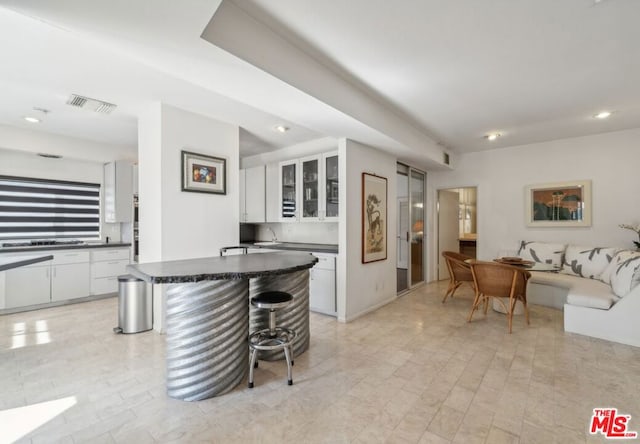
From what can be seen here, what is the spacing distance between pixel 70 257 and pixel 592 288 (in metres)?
7.44

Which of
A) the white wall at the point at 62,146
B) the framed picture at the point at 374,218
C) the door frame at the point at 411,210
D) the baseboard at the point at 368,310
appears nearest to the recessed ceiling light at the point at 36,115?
the white wall at the point at 62,146

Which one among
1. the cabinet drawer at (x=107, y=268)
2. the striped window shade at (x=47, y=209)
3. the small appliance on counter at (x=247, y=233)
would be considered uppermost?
the striped window shade at (x=47, y=209)

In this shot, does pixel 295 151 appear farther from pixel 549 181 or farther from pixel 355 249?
pixel 549 181

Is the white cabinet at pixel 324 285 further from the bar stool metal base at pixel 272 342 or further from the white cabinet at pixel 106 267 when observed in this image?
the white cabinet at pixel 106 267

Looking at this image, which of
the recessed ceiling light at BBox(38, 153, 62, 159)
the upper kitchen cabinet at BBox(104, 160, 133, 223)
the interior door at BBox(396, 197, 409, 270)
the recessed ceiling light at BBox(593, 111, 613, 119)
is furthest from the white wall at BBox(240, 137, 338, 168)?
the recessed ceiling light at BBox(593, 111, 613, 119)

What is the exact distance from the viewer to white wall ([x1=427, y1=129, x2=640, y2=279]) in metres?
4.54

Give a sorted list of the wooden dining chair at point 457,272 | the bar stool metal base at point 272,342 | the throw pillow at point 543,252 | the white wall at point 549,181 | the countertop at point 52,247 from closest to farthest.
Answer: the bar stool metal base at point 272,342 → the countertop at point 52,247 → the wooden dining chair at point 457,272 → the white wall at point 549,181 → the throw pillow at point 543,252

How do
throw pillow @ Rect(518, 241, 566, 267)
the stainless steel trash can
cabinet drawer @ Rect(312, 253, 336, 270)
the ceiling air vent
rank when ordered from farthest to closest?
throw pillow @ Rect(518, 241, 566, 267) < cabinet drawer @ Rect(312, 253, 336, 270) < the stainless steel trash can < the ceiling air vent

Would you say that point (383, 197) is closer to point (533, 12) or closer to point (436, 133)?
point (436, 133)

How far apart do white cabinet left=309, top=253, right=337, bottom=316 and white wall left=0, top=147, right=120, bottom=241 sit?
4032 millimetres

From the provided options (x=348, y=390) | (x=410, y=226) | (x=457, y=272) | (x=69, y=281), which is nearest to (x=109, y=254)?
(x=69, y=281)

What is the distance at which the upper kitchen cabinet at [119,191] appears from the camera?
5.14 metres

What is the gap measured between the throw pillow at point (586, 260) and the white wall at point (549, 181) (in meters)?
0.39

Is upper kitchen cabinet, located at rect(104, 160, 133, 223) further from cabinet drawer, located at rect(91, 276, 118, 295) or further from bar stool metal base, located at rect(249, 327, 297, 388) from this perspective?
bar stool metal base, located at rect(249, 327, 297, 388)
